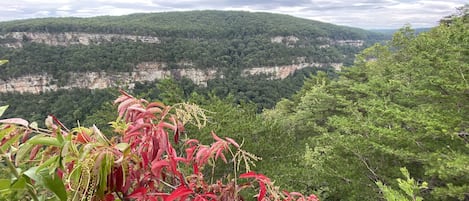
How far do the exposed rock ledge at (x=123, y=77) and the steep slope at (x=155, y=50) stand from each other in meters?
0.13

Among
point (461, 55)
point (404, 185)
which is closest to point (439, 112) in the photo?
point (461, 55)

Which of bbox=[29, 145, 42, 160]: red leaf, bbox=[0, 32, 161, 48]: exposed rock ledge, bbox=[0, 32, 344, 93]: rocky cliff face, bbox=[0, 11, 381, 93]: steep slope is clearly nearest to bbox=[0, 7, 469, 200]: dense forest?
bbox=[29, 145, 42, 160]: red leaf

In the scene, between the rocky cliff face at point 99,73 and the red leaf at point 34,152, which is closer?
the red leaf at point 34,152

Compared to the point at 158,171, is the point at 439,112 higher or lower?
lower

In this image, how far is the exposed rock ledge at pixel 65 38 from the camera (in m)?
56.2

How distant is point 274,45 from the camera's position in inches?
2987

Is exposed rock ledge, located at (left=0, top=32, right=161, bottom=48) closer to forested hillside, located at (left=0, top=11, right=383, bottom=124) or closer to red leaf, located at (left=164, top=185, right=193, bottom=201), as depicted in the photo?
forested hillside, located at (left=0, top=11, right=383, bottom=124)

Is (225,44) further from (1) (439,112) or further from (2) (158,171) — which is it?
(2) (158,171)

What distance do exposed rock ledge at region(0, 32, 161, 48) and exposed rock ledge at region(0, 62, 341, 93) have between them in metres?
11.1

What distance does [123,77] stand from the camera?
55031 mm

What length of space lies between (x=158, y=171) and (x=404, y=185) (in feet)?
11.7

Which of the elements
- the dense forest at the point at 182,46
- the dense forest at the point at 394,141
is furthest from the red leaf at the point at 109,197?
the dense forest at the point at 182,46

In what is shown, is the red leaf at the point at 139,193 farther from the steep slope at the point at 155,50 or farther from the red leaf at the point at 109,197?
the steep slope at the point at 155,50

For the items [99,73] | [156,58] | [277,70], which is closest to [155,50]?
[156,58]
